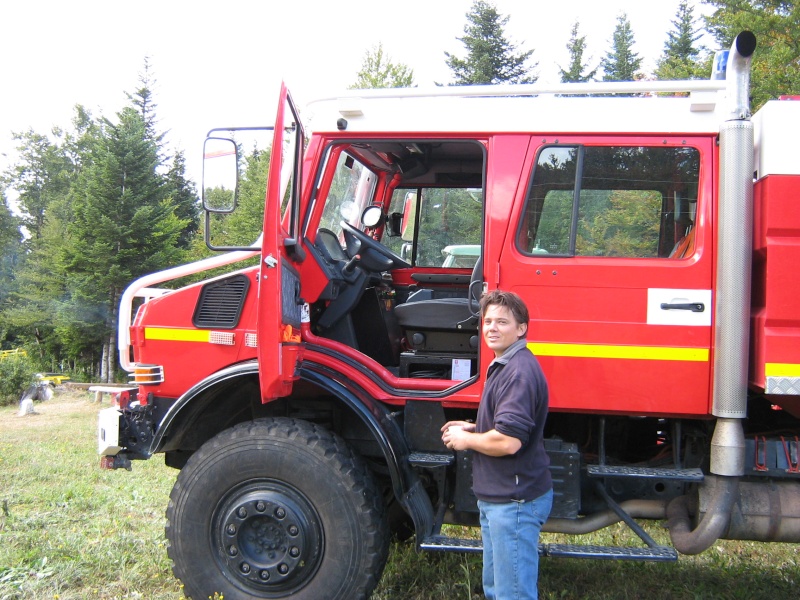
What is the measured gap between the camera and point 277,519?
3.71 metres

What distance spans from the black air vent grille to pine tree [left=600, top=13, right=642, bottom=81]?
122 feet

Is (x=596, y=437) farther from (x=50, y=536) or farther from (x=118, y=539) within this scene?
(x=50, y=536)

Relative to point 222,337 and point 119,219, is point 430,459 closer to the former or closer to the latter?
point 222,337

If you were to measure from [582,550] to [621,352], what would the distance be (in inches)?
40.0

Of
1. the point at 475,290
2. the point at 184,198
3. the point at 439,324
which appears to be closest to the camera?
the point at 475,290

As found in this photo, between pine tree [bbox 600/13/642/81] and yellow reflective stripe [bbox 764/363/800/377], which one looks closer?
yellow reflective stripe [bbox 764/363/800/377]

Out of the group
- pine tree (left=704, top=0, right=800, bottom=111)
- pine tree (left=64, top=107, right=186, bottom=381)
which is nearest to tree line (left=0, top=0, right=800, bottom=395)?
pine tree (left=64, top=107, right=186, bottom=381)

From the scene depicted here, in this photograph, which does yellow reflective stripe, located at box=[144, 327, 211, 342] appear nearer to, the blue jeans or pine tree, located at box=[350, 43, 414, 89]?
the blue jeans

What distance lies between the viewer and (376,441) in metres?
3.93

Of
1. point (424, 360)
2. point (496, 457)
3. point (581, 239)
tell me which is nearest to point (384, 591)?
point (424, 360)

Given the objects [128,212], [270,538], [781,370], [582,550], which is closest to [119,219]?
[128,212]

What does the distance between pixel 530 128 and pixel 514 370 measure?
1550mm

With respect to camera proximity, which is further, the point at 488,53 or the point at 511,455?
the point at 488,53

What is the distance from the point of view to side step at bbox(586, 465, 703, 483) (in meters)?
3.65
